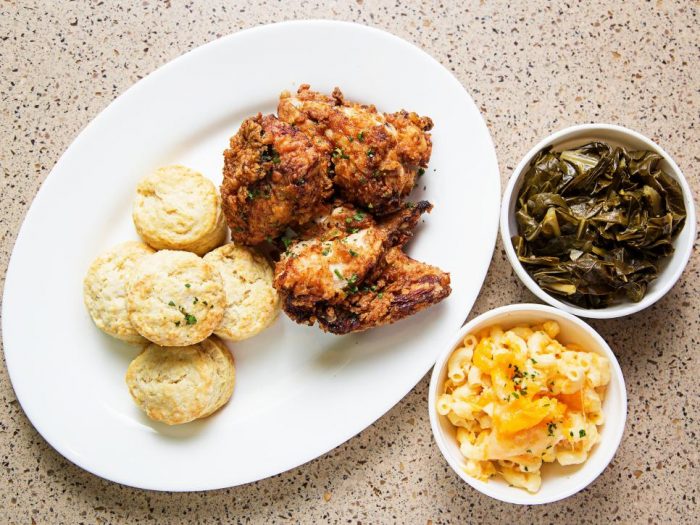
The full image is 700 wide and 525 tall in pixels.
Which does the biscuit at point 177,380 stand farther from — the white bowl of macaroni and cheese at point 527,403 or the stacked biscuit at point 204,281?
the white bowl of macaroni and cheese at point 527,403

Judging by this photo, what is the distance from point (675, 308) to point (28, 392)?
355 cm

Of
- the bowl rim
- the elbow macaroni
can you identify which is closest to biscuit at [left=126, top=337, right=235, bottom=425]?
the elbow macaroni

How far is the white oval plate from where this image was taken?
3174 mm

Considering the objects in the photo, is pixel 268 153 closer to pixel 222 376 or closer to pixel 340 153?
pixel 340 153

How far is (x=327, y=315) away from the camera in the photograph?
2910mm

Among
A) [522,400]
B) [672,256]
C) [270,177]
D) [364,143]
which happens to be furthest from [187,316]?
[672,256]

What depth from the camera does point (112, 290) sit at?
307 centimetres

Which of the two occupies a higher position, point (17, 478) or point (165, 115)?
point (165, 115)

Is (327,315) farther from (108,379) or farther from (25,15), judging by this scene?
(25,15)

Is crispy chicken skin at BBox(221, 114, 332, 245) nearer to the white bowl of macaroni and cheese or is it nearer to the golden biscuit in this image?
the golden biscuit

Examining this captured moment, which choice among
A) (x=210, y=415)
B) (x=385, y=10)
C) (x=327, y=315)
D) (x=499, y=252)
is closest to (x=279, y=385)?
(x=210, y=415)

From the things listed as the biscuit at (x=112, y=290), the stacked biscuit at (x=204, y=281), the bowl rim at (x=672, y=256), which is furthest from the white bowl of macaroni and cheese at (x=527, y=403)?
the biscuit at (x=112, y=290)

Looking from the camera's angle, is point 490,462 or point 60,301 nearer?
point 490,462

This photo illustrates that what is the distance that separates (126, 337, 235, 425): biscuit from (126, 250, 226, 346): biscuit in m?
0.17
